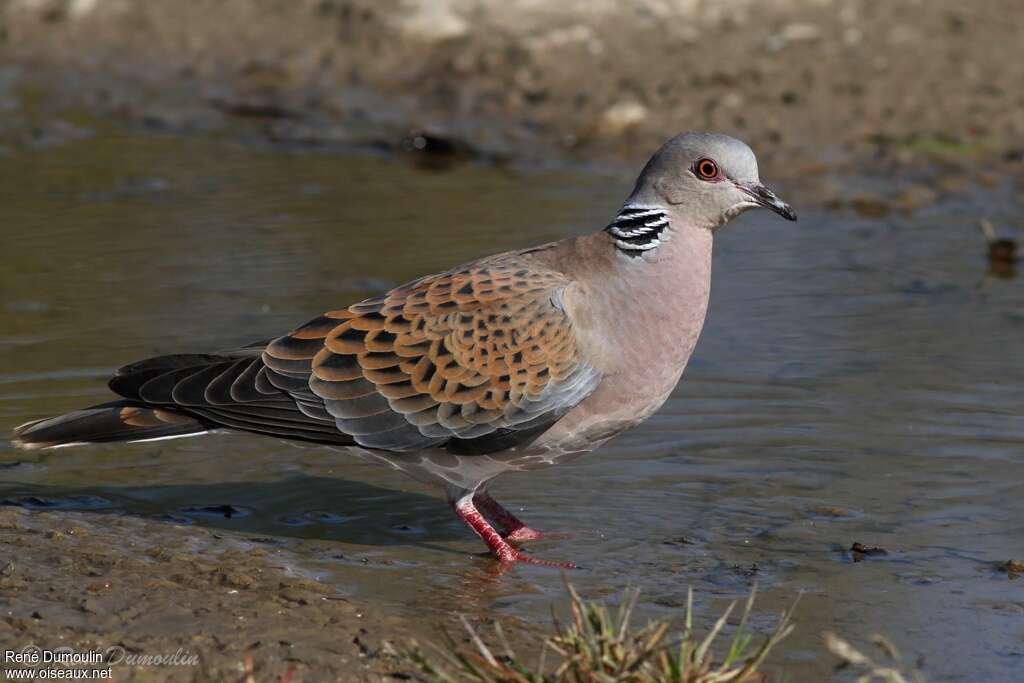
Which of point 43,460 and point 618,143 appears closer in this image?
point 43,460

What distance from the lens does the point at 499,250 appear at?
26.9 ft

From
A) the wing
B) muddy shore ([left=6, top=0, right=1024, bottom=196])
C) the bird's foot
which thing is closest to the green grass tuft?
the wing

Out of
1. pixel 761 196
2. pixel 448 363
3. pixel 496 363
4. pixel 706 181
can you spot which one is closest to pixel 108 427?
pixel 448 363

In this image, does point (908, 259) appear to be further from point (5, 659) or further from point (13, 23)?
point (13, 23)

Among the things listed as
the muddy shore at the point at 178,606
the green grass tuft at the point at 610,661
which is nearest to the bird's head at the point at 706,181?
the muddy shore at the point at 178,606

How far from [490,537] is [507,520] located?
0.25 metres

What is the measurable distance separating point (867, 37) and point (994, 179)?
181 cm

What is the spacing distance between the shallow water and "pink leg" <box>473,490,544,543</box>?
9 cm

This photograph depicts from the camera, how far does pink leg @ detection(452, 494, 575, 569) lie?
5387mm

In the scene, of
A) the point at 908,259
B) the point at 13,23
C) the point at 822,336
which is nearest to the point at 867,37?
the point at 908,259

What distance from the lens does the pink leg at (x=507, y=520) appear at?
5586 millimetres

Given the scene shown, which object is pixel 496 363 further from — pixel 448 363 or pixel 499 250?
pixel 499 250

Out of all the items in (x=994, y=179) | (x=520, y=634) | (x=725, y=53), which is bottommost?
(x=520, y=634)

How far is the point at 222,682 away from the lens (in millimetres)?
3924
